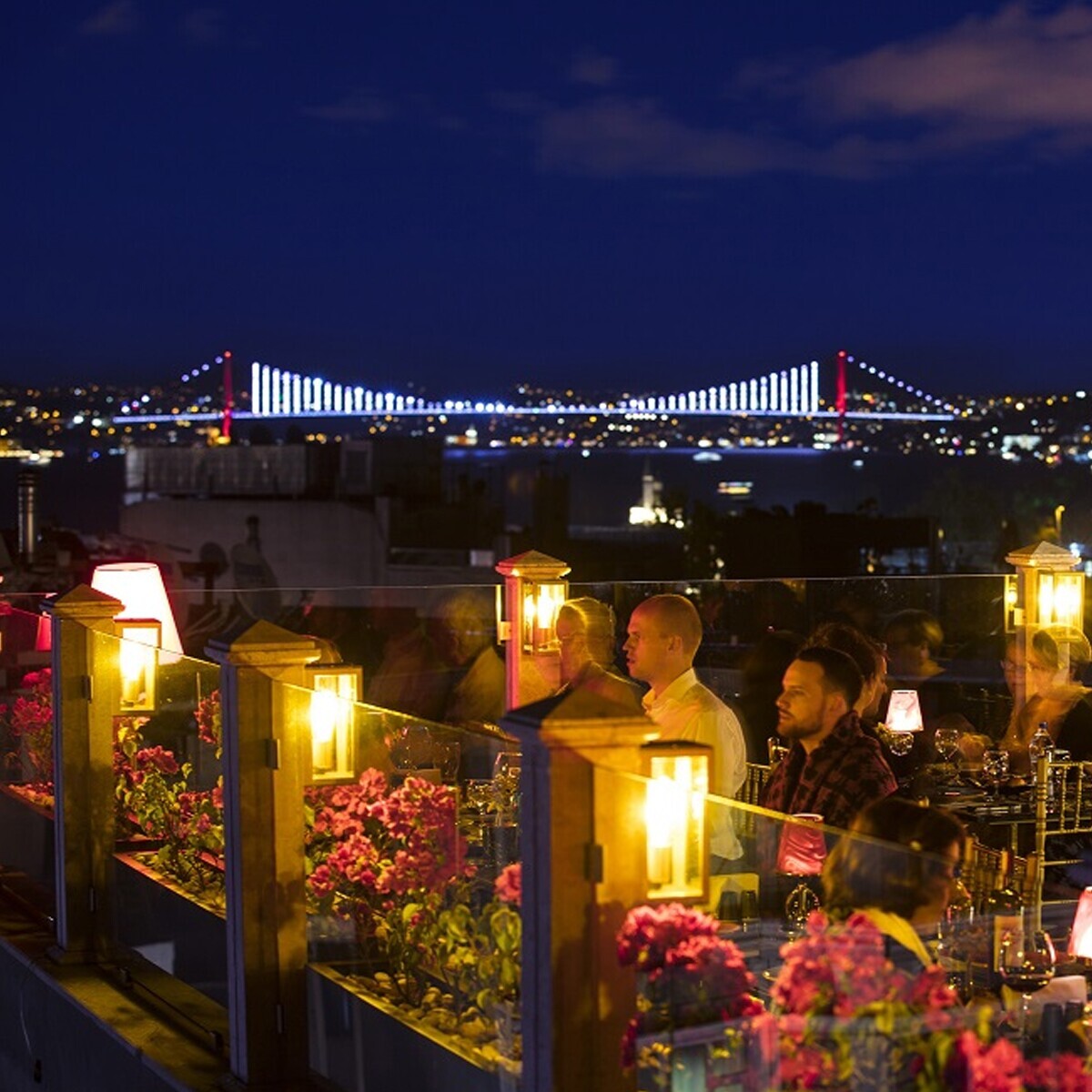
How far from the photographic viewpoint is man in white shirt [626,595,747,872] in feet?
16.3

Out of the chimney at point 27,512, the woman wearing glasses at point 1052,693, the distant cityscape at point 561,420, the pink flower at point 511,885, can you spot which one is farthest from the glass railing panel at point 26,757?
the distant cityscape at point 561,420

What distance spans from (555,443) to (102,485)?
6521cm

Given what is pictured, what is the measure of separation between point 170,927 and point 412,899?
4.48ft

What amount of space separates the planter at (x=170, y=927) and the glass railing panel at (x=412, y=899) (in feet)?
1.58

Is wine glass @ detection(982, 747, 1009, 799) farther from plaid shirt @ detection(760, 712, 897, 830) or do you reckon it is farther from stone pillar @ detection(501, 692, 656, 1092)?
stone pillar @ detection(501, 692, 656, 1092)

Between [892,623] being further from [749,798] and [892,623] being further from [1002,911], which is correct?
[1002,911]

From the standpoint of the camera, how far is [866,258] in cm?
8175

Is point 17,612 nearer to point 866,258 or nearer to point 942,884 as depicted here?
point 942,884

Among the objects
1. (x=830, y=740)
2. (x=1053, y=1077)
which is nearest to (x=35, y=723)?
(x=830, y=740)

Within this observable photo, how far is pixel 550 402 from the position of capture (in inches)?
2165

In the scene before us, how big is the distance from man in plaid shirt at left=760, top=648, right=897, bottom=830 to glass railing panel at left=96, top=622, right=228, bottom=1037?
143 centimetres

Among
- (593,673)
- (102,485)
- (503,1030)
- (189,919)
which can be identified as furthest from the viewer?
(102,485)

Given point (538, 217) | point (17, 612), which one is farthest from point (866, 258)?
point (17, 612)

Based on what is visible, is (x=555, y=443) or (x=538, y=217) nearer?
(x=555, y=443)
